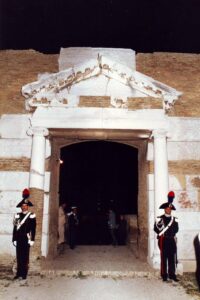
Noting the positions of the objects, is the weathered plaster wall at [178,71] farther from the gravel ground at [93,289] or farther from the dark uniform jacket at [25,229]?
the dark uniform jacket at [25,229]

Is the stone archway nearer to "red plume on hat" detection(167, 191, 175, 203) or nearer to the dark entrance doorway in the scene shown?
"red plume on hat" detection(167, 191, 175, 203)

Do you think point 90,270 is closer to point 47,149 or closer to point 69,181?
point 47,149

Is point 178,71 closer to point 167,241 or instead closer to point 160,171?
point 160,171

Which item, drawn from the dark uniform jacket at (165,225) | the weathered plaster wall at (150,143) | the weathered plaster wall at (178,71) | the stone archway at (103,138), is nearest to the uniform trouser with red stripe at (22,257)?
the weathered plaster wall at (150,143)

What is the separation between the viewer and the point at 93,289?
6.36 meters

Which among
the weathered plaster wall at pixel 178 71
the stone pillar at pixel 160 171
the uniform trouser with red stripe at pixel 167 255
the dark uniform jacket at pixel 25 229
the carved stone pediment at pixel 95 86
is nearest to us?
the uniform trouser with red stripe at pixel 167 255

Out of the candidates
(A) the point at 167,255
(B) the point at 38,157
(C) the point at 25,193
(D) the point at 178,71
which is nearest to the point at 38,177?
(B) the point at 38,157

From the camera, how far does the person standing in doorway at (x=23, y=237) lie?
23.6 ft

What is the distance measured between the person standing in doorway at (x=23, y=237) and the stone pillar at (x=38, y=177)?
59 cm

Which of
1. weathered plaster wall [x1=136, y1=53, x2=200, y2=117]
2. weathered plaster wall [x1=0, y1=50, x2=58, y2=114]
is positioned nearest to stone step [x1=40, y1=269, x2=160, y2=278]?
weathered plaster wall [x1=0, y1=50, x2=58, y2=114]

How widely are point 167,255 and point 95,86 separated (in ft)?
15.5

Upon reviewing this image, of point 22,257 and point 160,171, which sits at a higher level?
point 160,171

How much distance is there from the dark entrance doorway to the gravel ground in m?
11.7

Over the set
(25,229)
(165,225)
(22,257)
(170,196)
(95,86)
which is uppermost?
(95,86)
